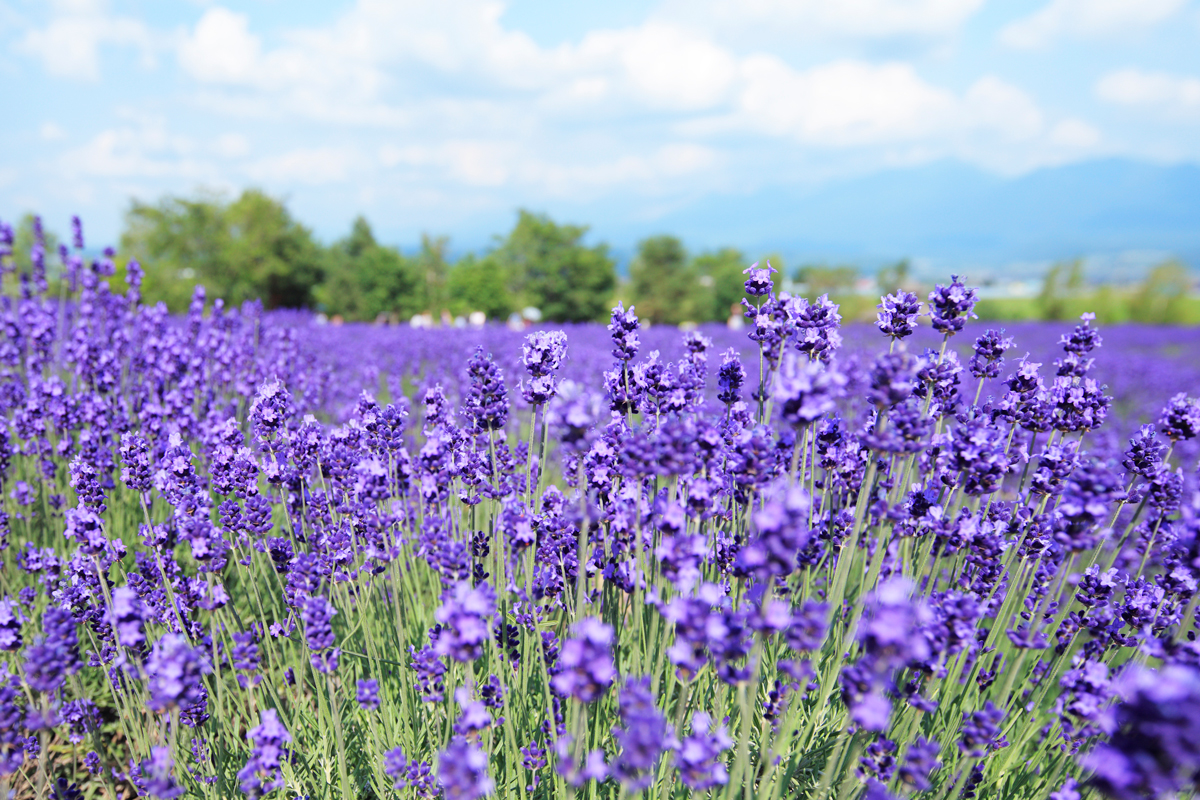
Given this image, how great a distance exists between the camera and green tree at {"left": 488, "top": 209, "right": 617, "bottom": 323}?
43750mm

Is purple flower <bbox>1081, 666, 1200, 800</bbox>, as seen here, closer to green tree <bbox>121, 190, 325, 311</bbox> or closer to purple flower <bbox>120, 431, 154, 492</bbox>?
purple flower <bbox>120, 431, 154, 492</bbox>

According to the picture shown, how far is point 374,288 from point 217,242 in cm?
976

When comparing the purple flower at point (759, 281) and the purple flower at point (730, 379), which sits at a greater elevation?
the purple flower at point (759, 281)

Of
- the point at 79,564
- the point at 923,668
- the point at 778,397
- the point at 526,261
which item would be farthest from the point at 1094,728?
the point at 526,261

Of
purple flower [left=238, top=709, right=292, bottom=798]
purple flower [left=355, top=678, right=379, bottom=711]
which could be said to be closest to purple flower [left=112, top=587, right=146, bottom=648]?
purple flower [left=238, top=709, right=292, bottom=798]

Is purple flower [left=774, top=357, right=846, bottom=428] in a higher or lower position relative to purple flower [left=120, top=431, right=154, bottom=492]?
higher

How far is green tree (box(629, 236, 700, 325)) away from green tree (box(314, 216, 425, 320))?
15.8 meters

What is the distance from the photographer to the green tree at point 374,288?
44.1 metres

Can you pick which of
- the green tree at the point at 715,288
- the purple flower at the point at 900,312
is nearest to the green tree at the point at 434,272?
the green tree at the point at 715,288

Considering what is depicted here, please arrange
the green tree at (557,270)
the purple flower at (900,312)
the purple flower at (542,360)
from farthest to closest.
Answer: the green tree at (557,270)
the purple flower at (900,312)
the purple flower at (542,360)

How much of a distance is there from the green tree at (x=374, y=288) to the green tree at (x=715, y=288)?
20288 mm

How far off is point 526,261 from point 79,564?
149 ft

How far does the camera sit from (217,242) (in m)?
40.1

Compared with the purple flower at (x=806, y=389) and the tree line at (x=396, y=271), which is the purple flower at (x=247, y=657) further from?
the tree line at (x=396, y=271)
